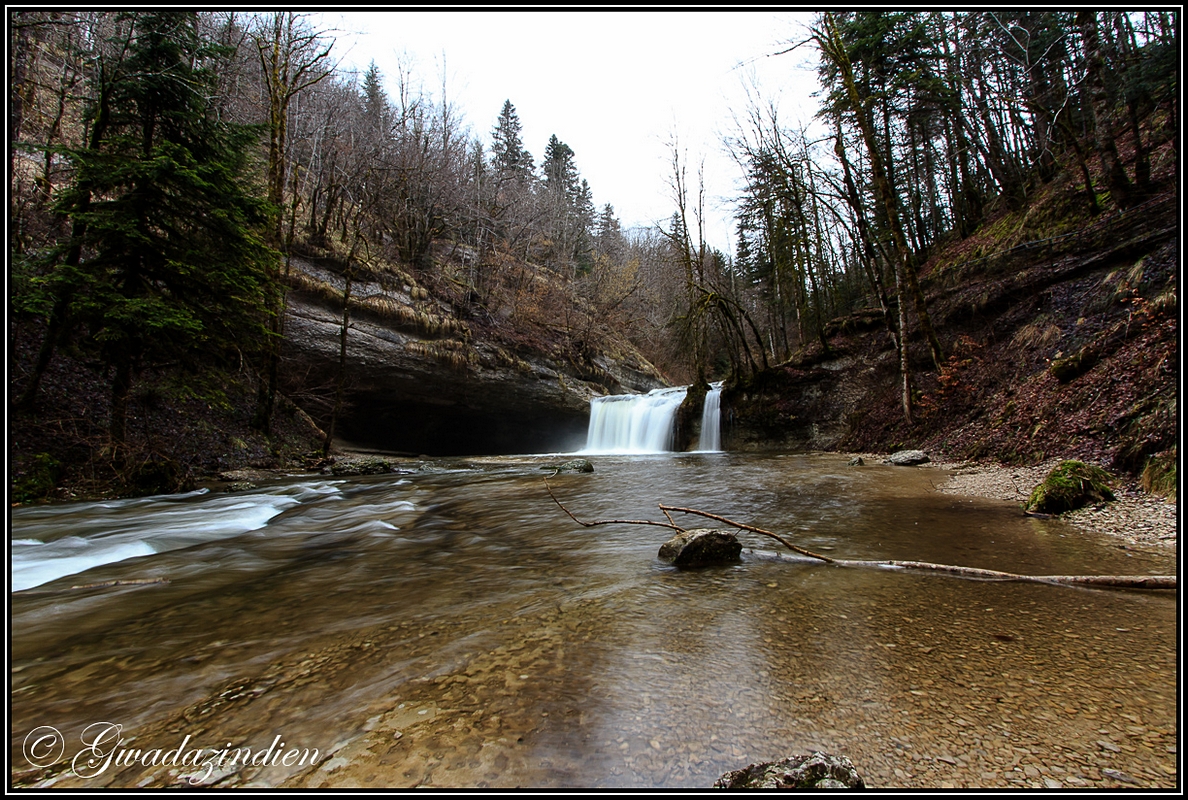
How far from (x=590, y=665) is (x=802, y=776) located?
3.38 ft

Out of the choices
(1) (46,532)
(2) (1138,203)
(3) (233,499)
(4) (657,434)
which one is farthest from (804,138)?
(1) (46,532)

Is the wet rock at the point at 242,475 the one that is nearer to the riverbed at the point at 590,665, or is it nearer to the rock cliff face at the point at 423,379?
the rock cliff face at the point at 423,379

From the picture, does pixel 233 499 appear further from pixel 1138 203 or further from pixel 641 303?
pixel 641 303

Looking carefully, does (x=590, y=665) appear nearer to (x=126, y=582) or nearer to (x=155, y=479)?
(x=126, y=582)

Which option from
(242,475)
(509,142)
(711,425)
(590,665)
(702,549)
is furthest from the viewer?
(509,142)

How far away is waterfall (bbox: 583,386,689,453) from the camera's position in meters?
19.7

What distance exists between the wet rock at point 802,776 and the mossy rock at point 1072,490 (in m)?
5.02

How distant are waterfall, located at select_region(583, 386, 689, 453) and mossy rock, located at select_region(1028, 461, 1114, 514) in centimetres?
1442

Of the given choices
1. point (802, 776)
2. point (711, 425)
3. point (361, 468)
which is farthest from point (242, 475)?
point (711, 425)

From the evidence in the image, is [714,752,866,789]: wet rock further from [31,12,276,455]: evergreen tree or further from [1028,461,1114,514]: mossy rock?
[31,12,276,455]: evergreen tree

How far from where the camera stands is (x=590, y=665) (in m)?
2.09

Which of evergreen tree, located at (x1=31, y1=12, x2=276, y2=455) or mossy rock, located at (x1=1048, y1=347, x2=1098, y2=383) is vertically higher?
evergreen tree, located at (x1=31, y1=12, x2=276, y2=455)

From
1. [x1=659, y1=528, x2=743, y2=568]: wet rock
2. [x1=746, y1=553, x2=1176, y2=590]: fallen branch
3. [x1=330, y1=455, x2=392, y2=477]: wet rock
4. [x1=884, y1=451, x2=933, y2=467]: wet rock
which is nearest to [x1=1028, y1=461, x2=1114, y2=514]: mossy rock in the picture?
[x1=746, y1=553, x2=1176, y2=590]: fallen branch

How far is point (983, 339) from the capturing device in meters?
Result: 11.1
